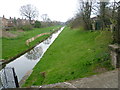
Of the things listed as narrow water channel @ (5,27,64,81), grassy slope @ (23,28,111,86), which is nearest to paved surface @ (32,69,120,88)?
grassy slope @ (23,28,111,86)

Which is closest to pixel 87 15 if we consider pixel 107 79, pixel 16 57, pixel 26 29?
pixel 16 57

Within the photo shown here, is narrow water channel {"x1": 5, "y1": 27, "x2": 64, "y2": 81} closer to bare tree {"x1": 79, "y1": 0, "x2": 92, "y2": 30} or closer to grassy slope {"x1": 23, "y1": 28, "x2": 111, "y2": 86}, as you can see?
grassy slope {"x1": 23, "y1": 28, "x2": 111, "y2": 86}

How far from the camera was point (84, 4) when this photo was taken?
2559 centimetres

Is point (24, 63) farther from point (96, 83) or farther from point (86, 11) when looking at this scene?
point (86, 11)

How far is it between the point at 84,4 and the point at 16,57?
741 inches

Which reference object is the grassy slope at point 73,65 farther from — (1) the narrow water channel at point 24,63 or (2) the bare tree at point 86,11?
(2) the bare tree at point 86,11

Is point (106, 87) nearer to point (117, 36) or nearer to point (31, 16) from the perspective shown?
point (117, 36)

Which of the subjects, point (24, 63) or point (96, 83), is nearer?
point (96, 83)

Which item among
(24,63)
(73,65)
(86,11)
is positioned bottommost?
(24,63)

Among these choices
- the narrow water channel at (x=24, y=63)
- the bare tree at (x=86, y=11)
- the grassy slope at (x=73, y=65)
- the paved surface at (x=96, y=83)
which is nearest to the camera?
the paved surface at (x=96, y=83)

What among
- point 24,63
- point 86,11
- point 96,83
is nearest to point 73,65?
point 96,83

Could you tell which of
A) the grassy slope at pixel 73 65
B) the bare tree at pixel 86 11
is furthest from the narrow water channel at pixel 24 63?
the bare tree at pixel 86 11

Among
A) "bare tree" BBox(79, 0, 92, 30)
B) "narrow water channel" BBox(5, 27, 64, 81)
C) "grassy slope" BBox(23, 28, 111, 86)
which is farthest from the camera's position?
"bare tree" BBox(79, 0, 92, 30)

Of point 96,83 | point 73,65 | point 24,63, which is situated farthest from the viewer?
point 24,63
